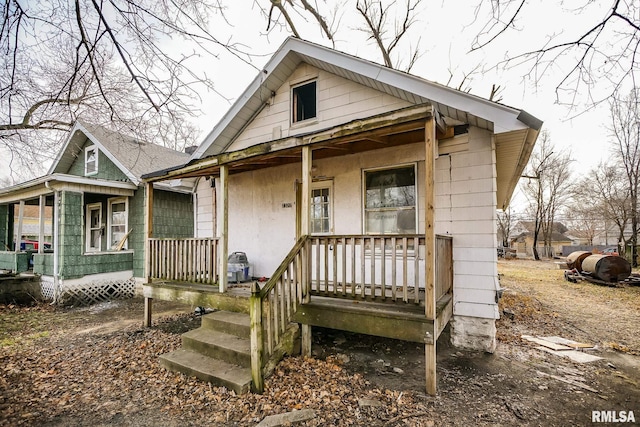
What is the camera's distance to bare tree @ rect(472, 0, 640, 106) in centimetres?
326

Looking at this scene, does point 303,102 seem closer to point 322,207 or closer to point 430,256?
point 322,207

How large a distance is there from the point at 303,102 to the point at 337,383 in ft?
18.6

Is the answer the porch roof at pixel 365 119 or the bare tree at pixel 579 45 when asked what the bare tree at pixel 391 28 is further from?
the bare tree at pixel 579 45

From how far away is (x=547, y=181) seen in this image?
2694cm

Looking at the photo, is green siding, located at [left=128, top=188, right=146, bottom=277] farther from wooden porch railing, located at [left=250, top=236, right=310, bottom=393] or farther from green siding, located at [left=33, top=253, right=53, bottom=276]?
wooden porch railing, located at [left=250, top=236, right=310, bottom=393]

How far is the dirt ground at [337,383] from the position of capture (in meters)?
3.29

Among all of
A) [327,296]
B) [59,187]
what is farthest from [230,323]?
[59,187]

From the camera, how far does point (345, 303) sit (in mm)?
4480

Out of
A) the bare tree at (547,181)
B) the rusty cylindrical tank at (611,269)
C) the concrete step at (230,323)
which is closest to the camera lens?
the concrete step at (230,323)

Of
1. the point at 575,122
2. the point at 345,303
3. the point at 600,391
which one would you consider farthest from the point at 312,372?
the point at 575,122

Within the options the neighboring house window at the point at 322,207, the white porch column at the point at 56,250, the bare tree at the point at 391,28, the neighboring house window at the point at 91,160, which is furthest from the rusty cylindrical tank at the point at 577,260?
the neighboring house window at the point at 91,160

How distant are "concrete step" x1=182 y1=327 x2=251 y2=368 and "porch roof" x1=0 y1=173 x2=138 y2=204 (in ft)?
23.1

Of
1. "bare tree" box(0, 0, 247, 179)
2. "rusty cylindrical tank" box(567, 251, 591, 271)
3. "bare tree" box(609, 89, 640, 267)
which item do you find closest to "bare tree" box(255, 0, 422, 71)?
"bare tree" box(0, 0, 247, 179)

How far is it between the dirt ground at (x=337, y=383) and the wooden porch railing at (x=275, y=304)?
0.40 metres
